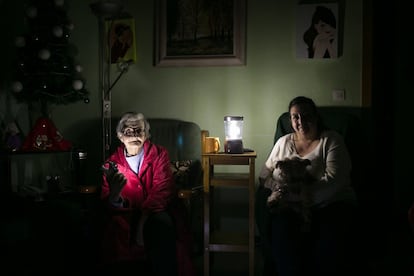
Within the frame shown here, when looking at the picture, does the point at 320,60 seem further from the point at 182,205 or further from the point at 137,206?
the point at 137,206

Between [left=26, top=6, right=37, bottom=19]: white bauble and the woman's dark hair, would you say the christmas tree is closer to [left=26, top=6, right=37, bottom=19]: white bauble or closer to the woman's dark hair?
[left=26, top=6, right=37, bottom=19]: white bauble

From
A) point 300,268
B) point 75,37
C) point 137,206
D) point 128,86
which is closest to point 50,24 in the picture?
point 75,37

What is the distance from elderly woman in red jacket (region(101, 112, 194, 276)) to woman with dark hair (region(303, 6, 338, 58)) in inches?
51.4

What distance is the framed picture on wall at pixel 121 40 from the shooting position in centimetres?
328

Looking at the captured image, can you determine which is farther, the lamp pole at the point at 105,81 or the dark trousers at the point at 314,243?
the lamp pole at the point at 105,81

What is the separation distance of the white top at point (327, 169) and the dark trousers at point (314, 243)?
11 centimetres

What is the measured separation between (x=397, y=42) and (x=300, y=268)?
254cm

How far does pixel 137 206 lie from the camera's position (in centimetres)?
247

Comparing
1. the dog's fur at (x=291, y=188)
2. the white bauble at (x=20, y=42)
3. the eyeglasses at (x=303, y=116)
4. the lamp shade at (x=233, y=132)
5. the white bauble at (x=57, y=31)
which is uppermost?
the white bauble at (x=57, y=31)

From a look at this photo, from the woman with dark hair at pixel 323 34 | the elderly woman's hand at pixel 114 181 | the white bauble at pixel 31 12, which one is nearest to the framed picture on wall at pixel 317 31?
the woman with dark hair at pixel 323 34

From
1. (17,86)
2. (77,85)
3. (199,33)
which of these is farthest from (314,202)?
(17,86)

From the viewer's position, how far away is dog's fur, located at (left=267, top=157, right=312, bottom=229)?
229 centimetres

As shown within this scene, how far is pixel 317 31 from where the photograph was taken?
9.93 feet

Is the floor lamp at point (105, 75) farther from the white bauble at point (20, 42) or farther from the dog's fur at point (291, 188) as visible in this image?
the dog's fur at point (291, 188)
